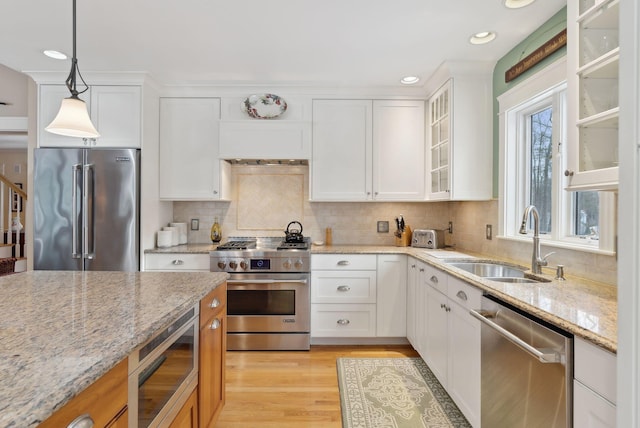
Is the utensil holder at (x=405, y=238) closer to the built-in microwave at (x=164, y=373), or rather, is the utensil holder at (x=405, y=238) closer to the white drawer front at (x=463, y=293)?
the white drawer front at (x=463, y=293)

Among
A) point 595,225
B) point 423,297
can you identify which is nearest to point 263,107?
point 423,297

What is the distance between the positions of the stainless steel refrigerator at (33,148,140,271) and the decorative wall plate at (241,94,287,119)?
121 cm

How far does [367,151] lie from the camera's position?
331cm

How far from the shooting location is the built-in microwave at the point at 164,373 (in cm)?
99

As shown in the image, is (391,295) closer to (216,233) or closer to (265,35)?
(216,233)

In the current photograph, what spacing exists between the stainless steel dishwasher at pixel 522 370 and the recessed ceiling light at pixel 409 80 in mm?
2154

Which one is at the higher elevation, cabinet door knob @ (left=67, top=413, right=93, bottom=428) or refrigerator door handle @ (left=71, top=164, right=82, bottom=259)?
refrigerator door handle @ (left=71, top=164, right=82, bottom=259)

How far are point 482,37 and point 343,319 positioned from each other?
2.49 meters

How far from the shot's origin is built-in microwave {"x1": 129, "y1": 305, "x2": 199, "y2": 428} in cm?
99

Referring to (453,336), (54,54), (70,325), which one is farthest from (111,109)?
(453,336)

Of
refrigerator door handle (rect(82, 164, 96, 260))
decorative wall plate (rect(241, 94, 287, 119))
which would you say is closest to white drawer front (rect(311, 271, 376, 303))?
decorative wall plate (rect(241, 94, 287, 119))

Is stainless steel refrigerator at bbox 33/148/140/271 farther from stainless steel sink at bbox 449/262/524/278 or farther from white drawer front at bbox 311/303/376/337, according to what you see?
stainless steel sink at bbox 449/262/524/278

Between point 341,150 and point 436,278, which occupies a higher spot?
point 341,150

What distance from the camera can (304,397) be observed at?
2.25 m
